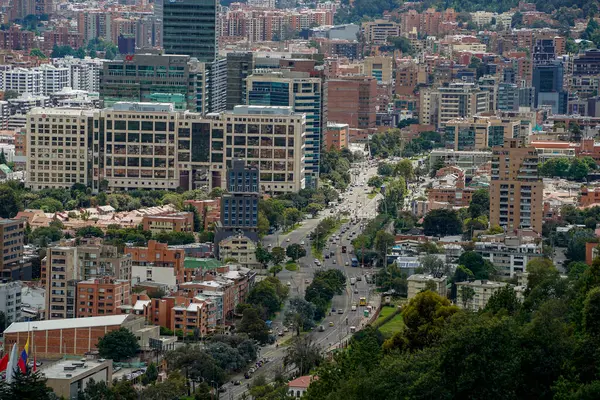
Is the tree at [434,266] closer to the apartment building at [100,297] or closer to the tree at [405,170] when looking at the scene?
the apartment building at [100,297]

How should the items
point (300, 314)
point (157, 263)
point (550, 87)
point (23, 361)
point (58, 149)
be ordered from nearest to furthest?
1. point (23, 361)
2. point (300, 314)
3. point (157, 263)
4. point (58, 149)
5. point (550, 87)

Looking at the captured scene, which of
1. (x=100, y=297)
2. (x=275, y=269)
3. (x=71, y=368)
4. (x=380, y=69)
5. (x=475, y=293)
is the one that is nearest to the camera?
(x=71, y=368)

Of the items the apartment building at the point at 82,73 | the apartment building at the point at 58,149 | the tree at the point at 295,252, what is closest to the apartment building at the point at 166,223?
the tree at the point at 295,252

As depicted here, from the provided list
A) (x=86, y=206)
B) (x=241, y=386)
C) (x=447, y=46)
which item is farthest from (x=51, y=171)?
(x=447, y=46)

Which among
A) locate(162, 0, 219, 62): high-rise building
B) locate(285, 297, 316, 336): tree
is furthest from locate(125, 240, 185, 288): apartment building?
locate(162, 0, 219, 62): high-rise building

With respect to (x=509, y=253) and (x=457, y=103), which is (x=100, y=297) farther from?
(x=457, y=103)

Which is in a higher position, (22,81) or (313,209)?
(22,81)

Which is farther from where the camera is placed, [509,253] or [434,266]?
[509,253]

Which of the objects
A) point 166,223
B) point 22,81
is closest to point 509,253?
point 166,223
